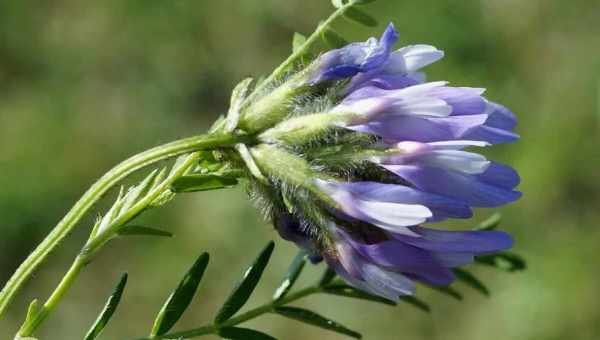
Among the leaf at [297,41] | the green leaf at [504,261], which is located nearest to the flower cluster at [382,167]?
the leaf at [297,41]

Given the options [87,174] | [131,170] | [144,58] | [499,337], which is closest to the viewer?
[131,170]

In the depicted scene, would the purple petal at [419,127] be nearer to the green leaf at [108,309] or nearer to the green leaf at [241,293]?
the green leaf at [241,293]

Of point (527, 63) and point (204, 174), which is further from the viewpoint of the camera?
point (527, 63)

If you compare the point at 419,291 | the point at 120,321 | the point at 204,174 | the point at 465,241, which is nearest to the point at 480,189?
the point at 465,241

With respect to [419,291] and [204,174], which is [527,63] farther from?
[204,174]

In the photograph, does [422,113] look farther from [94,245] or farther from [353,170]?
[94,245]

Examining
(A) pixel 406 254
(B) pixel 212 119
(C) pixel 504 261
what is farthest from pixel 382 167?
(B) pixel 212 119

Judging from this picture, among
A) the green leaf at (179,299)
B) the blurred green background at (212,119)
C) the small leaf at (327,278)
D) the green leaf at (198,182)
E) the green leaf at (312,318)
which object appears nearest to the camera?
the green leaf at (198,182)
